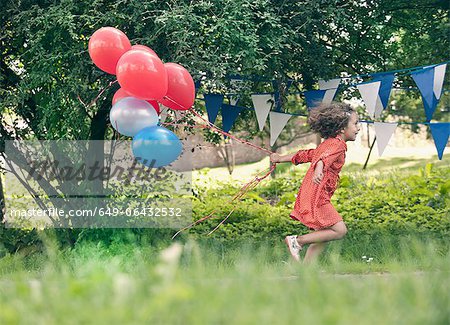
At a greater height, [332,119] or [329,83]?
[329,83]

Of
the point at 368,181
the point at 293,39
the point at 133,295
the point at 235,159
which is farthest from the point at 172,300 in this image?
the point at 235,159

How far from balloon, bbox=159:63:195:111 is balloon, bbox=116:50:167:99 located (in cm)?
23

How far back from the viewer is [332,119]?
5.81m

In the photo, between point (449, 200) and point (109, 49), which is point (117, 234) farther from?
point (449, 200)

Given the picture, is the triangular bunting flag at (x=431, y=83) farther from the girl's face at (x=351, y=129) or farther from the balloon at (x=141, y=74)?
the balloon at (x=141, y=74)

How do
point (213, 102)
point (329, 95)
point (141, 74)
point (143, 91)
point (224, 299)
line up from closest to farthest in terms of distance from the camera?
point (224, 299), point (141, 74), point (143, 91), point (329, 95), point (213, 102)

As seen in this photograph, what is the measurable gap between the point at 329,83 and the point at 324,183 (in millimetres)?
1973

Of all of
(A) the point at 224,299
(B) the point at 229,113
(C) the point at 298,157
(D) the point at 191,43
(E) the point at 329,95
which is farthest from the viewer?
(B) the point at 229,113

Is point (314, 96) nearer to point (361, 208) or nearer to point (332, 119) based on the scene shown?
point (332, 119)

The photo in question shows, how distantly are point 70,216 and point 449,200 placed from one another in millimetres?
5273

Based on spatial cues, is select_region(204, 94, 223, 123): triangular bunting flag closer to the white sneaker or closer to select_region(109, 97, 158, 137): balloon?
select_region(109, 97, 158, 137): balloon

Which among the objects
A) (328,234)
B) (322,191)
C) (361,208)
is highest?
(322,191)

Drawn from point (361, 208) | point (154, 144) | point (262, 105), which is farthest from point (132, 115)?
point (361, 208)

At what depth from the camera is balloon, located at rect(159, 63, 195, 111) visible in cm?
581
